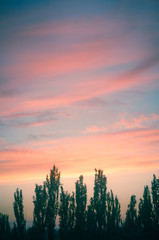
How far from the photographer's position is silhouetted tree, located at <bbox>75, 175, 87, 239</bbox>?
3878cm

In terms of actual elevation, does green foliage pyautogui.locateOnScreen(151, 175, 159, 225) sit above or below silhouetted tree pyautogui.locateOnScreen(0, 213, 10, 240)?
above

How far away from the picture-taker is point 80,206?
138ft

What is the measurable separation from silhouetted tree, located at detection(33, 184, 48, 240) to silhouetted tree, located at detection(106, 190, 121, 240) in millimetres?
12579

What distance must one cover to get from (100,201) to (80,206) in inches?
171

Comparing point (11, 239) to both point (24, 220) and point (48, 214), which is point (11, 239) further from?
point (48, 214)

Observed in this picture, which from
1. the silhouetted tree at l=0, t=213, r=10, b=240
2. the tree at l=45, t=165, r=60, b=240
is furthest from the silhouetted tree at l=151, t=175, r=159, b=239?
the silhouetted tree at l=0, t=213, r=10, b=240

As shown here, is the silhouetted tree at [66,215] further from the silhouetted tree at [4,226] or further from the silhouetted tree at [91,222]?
the silhouetted tree at [4,226]

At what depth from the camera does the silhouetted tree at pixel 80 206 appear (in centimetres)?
3878

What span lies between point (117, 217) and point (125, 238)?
434cm

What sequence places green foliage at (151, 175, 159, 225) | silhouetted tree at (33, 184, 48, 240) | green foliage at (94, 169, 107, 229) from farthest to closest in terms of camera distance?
1. green foliage at (151, 175, 159, 225)
2. green foliage at (94, 169, 107, 229)
3. silhouetted tree at (33, 184, 48, 240)

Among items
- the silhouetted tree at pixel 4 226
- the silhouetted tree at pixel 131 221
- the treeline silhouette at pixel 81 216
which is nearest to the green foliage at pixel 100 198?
the treeline silhouette at pixel 81 216

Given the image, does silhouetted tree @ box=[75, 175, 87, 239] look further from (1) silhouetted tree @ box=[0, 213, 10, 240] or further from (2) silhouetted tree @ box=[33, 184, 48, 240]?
(1) silhouetted tree @ box=[0, 213, 10, 240]

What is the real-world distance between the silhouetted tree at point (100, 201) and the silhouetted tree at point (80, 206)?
96.5 inches

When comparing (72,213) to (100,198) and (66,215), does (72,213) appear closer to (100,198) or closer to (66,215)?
(66,215)
